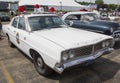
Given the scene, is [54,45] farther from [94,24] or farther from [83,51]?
[94,24]

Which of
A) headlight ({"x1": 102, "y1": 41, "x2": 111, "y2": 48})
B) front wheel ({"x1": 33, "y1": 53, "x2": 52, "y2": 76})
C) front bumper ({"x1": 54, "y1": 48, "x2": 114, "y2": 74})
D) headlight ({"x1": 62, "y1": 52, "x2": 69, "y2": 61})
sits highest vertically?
headlight ({"x1": 102, "y1": 41, "x2": 111, "y2": 48})

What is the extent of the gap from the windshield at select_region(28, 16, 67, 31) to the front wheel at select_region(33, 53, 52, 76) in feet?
3.12

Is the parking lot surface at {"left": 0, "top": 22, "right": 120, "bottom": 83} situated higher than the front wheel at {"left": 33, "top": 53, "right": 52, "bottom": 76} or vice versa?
the front wheel at {"left": 33, "top": 53, "right": 52, "bottom": 76}

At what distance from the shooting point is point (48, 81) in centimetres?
401

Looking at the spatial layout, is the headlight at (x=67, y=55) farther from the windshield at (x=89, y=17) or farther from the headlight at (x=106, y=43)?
the windshield at (x=89, y=17)

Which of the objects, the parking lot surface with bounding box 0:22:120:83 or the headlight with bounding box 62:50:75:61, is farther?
the parking lot surface with bounding box 0:22:120:83

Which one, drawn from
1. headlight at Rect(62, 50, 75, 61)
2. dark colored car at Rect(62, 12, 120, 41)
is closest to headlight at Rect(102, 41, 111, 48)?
headlight at Rect(62, 50, 75, 61)

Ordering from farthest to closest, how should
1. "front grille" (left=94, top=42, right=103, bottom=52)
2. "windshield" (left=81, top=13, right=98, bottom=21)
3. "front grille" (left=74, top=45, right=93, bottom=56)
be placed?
"windshield" (left=81, top=13, right=98, bottom=21), "front grille" (left=94, top=42, right=103, bottom=52), "front grille" (left=74, top=45, right=93, bottom=56)

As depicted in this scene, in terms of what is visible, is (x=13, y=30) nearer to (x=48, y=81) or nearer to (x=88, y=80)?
→ (x=48, y=81)

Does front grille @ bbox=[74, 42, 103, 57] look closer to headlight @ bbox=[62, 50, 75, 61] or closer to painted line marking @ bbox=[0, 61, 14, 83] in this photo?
headlight @ bbox=[62, 50, 75, 61]

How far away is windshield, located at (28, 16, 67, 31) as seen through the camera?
486 cm

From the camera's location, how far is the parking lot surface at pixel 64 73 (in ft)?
13.3

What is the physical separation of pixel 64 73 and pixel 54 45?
1.23 meters

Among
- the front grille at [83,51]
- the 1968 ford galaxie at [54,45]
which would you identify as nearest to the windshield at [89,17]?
the 1968 ford galaxie at [54,45]
